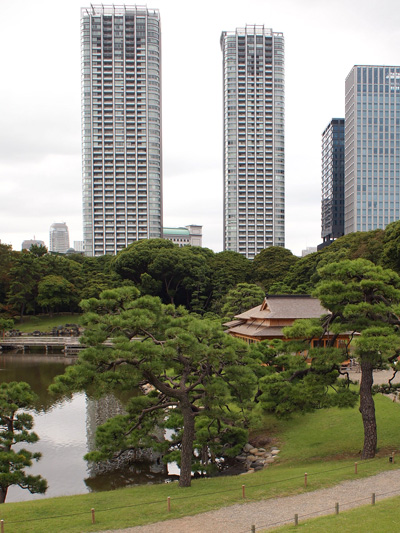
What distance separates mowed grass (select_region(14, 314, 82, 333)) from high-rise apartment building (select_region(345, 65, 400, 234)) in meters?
65.5

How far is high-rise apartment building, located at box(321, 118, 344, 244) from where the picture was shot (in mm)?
107688

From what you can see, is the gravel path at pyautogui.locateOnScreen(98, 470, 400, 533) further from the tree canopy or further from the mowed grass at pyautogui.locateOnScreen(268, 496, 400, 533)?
the tree canopy

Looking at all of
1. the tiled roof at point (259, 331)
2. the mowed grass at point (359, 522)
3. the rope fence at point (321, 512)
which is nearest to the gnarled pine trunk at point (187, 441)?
the rope fence at point (321, 512)

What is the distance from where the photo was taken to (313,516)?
9289 mm

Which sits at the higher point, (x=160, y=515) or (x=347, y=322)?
(x=347, y=322)

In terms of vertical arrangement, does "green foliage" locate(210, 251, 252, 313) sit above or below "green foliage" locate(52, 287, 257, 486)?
above

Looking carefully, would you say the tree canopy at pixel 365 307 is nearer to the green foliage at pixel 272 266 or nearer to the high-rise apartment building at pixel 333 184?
the green foliage at pixel 272 266

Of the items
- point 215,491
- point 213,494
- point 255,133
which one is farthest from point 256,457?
point 255,133

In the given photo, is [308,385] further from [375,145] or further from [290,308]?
[375,145]

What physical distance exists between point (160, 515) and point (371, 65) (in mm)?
105855

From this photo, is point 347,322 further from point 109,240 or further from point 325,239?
point 325,239

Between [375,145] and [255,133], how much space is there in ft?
86.6

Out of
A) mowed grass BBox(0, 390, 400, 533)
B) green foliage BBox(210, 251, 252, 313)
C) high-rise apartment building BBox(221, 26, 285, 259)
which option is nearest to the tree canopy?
mowed grass BBox(0, 390, 400, 533)

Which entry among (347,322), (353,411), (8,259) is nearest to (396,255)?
(353,411)
